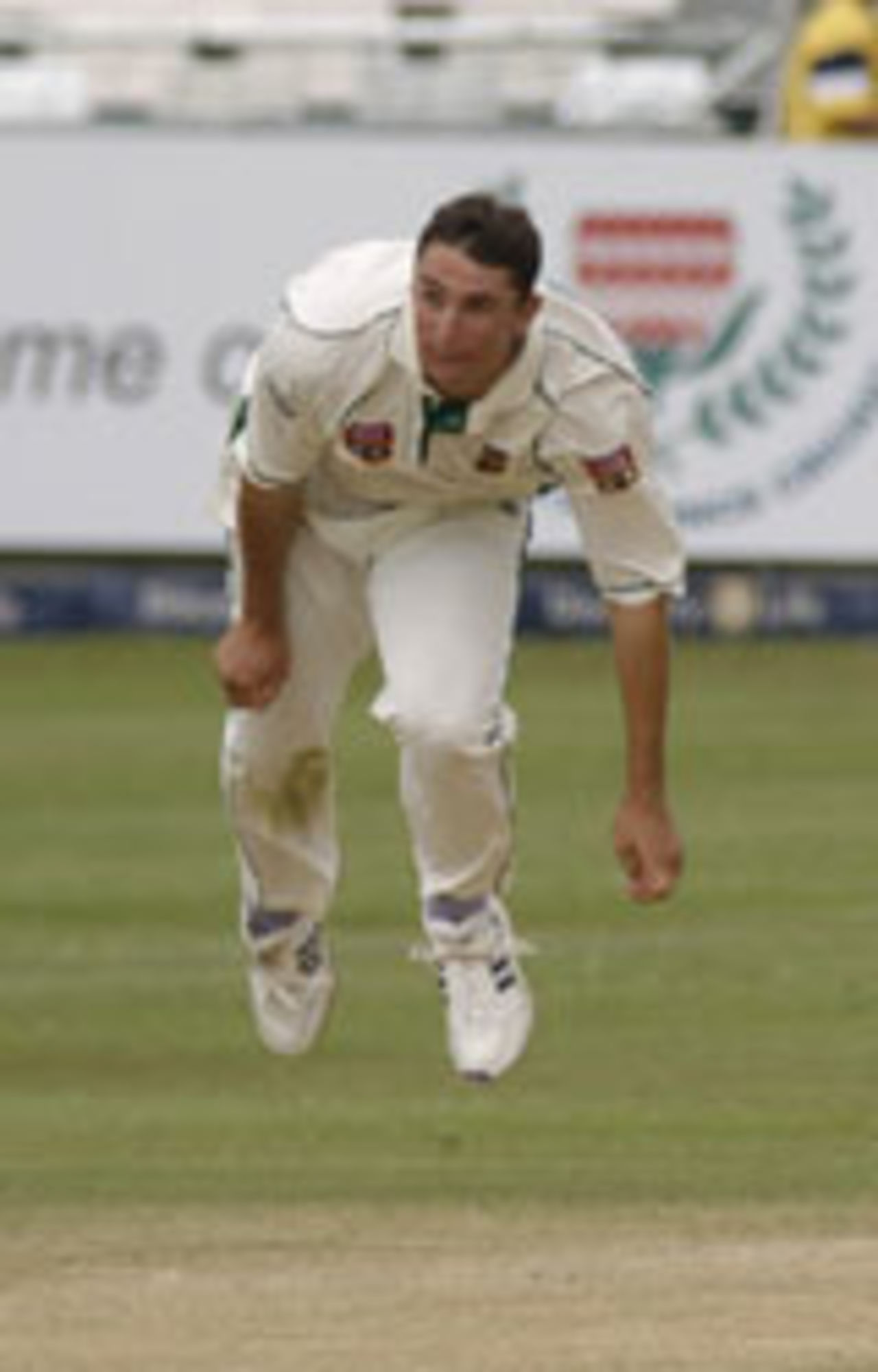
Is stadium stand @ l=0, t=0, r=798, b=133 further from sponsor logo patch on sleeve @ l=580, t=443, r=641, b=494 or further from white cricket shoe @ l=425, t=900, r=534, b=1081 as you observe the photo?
sponsor logo patch on sleeve @ l=580, t=443, r=641, b=494

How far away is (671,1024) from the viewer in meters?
11.9

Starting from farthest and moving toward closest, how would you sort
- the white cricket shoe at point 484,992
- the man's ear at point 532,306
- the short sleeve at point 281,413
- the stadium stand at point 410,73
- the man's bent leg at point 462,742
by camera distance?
1. the stadium stand at point 410,73
2. the white cricket shoe at point 484,992
3. the man's bent leg at point 462,742
4. the short sleeve at point 281,413
5. the man's ear at point 532,306

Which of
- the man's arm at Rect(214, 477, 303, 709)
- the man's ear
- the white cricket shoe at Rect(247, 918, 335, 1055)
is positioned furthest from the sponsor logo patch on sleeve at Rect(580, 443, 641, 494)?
the white cricket shoe at Rect(247, 918, 335, 1055)

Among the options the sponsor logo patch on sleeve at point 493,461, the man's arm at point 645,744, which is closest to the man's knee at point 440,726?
the man's arm at point 645,744

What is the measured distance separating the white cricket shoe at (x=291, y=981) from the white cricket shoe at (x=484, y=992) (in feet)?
1.51

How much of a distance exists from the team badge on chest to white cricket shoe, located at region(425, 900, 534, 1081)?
101 centimetres

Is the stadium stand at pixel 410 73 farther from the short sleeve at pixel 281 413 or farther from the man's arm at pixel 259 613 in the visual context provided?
the short sleeve at pixel 281 413

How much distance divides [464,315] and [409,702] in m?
0.85

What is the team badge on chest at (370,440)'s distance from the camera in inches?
376

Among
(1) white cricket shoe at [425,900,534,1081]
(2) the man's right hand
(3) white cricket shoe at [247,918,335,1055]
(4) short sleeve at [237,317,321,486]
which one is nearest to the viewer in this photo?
(4) short sleeve at [237,317,321,486]

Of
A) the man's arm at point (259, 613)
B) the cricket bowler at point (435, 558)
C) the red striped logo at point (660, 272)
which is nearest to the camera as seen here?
the cricket bowler at point (435, 558)

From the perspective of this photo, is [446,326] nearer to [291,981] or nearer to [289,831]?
[289,831]

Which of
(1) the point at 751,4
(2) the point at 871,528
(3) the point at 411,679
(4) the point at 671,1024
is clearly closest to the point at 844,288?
(2) the point at 871,528

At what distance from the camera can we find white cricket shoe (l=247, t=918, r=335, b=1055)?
1070cm
